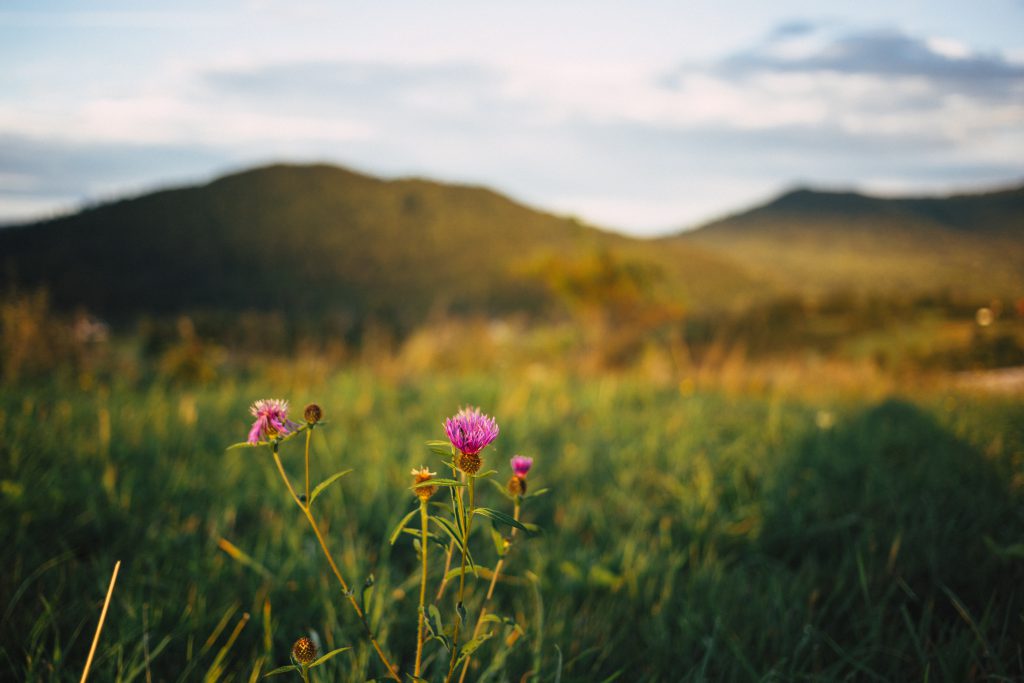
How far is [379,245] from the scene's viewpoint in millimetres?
45844

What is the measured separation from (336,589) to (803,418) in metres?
2.84

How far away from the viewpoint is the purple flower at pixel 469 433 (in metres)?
0.60

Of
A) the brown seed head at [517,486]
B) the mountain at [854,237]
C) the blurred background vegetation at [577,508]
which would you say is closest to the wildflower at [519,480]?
the brown seed head at [517,486]

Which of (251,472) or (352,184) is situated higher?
(352,184)

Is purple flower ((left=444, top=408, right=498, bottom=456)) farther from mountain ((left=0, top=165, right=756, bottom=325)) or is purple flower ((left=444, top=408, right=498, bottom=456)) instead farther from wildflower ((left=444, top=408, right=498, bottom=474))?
mountain ((left=0, top=165, right=756, bottom=325))

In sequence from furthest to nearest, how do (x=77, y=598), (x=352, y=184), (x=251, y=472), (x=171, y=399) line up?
(x=352, y=184)
(x=171, y=399)
(x=251, y=472)
(x=77, y=598)

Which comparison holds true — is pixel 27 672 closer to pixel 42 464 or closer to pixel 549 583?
pixel 549 583

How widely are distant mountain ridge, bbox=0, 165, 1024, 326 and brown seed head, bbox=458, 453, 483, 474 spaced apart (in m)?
24.5

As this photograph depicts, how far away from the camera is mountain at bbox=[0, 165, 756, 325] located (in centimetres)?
3272

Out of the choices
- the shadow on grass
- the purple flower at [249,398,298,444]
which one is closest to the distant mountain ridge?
the shadow on grass

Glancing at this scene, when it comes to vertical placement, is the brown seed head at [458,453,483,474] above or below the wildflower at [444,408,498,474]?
below

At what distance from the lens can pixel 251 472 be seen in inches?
87.4

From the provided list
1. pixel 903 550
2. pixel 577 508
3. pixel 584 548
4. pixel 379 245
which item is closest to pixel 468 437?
pixel 584 548

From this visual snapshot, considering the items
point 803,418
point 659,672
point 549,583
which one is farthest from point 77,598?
point 803,418
